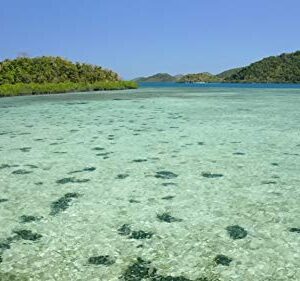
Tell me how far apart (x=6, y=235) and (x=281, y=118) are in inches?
959

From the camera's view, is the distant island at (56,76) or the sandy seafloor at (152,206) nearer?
the sandy seafloor at (152,206)

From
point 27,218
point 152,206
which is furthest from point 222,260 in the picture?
point 27,218

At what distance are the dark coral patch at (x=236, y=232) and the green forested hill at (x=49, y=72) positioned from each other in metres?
86.3

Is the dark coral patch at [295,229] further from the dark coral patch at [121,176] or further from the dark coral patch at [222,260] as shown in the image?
the dark coral patch at [121,176]

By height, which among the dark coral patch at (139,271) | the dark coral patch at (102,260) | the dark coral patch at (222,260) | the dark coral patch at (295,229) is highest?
the dark coral patch at (102,260)

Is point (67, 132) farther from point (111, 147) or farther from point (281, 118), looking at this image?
point (281, 118)

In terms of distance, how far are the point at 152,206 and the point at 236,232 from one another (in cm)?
238

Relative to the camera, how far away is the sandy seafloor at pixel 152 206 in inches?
275

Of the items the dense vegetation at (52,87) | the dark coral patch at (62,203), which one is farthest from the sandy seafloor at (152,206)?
the dense vegetation at (52,87)

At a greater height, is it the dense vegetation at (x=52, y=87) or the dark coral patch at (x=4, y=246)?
the dense vegetation at (x=52, y=87)

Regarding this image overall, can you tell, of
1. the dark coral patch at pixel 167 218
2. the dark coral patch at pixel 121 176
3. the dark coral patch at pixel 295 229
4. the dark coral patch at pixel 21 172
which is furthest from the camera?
the dark coral patch at pixel 21 172

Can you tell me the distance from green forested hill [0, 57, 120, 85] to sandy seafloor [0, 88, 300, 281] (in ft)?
255

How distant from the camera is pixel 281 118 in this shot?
29422 millimetres

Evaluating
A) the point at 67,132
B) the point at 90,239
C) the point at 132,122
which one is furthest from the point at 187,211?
the point at 132,122
